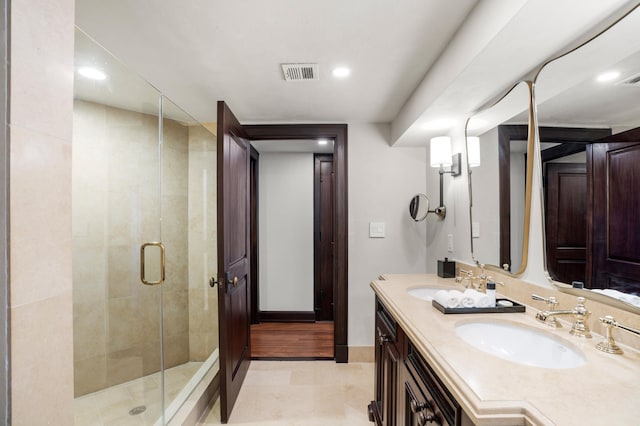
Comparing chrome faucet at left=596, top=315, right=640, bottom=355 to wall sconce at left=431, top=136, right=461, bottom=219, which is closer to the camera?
chrome faucet at left=596, top=315, right=640, bottom=355

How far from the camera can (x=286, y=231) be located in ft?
12.3

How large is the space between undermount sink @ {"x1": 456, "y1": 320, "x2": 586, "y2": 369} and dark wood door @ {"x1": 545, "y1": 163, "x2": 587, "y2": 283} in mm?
271

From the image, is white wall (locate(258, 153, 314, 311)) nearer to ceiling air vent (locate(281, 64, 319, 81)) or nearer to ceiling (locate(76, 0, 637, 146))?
ceiling (locate(76, 0, 637, 146))

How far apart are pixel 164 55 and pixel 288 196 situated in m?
2.27

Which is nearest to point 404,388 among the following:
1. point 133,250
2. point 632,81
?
point 632,81

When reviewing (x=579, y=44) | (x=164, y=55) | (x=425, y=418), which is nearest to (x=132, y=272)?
(x=164, y=55)

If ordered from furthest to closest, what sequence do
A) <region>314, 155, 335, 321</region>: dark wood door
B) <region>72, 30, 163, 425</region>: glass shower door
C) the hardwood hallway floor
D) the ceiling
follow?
<region>314, 155, 335, 321</region>: dark wood door
the hardwood hallway floor
<region>72, 30, 163, 425</region>: glass shower door
the ceiling

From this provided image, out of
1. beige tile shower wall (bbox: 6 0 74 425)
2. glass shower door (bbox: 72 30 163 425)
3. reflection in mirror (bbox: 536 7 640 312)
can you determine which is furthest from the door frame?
beige tile shower wall (bbox: 6 0 74 425)

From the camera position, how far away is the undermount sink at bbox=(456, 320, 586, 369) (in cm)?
96

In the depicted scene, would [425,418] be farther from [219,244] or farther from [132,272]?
[132,272]

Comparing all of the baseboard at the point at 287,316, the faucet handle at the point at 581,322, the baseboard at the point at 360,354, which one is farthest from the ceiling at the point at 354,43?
the baseboard at the point at 287,316

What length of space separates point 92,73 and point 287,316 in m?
3.09

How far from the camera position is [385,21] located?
4.33ft

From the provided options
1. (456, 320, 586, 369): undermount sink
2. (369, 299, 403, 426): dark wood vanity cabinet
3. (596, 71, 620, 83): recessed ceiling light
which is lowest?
(369, 299, 403, 426): dark wood vanity cabinet
